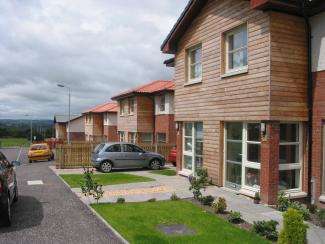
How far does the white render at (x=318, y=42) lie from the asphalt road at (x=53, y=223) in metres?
7.14

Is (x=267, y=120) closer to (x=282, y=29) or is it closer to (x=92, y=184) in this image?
(x=282, y=29)

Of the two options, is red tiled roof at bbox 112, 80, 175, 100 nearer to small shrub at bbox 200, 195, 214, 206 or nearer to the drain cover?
small shrub at bbox 200, 195, 214, 206

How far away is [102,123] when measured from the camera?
160ft

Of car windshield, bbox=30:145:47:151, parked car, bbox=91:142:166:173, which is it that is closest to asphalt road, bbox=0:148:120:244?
parked car, bbox=91:142:166:173

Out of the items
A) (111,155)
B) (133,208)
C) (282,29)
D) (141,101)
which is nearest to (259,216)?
(133,208)

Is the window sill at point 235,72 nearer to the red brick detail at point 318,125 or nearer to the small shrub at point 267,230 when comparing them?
the red brick detail at point 318,125

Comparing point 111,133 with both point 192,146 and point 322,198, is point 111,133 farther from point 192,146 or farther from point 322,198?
point 322,198

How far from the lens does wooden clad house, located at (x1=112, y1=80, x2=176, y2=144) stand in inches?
1056

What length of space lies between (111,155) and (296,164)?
1171 centimetres

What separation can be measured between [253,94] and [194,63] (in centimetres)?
478

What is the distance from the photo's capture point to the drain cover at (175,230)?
328 inches

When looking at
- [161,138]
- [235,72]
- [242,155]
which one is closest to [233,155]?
[242,155]

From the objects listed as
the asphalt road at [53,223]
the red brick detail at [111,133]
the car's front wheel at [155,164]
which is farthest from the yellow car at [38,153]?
the asphalt road at [53,223]

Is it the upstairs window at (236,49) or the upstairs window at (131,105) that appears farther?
the upstairs window at (131,105)
